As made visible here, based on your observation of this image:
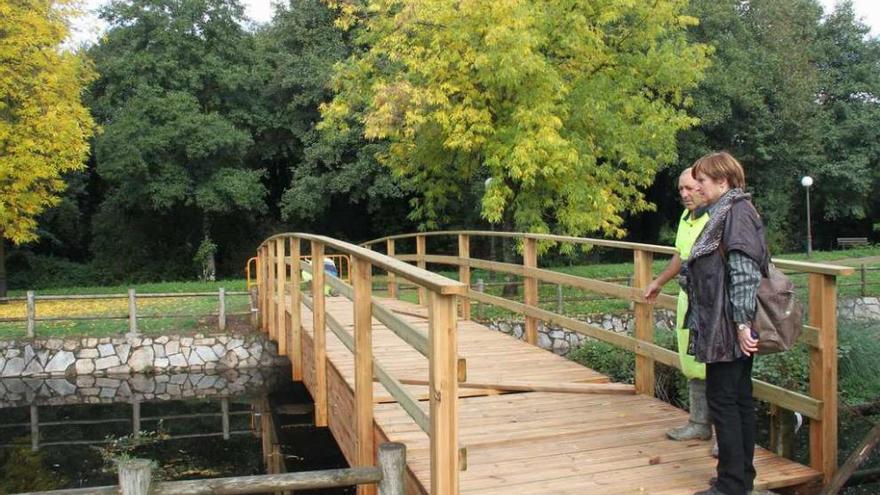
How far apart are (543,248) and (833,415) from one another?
9.53 metres

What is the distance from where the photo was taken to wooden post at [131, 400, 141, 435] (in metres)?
10.4

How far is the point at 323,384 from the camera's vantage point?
19.8ft

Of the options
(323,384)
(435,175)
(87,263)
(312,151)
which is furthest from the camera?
(87,263)

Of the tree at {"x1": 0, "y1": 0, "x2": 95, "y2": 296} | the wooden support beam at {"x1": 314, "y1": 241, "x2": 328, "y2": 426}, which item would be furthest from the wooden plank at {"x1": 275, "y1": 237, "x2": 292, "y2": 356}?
the tree at {"x1": 0, "y1": 0, "x2": 95, "y2": 296}

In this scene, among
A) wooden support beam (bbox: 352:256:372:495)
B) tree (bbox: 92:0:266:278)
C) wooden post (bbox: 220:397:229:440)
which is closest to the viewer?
wooden support beam (bbox: 352:256:372:495)

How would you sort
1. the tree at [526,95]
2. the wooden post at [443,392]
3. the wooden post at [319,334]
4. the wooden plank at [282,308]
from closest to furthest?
the wooden post at [443,392]
the wooden post at [319,334]
the wooden plank at [282,308]
the tree at [526,95]

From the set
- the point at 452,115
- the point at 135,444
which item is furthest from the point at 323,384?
the point at 452,115

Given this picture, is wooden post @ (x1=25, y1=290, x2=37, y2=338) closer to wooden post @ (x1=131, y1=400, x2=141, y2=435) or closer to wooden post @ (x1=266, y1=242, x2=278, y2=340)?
wooden post @ (x1=131, y1=400, x2=141, y2=435)

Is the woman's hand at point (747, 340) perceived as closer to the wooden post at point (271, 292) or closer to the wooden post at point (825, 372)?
the wooden post at point (825, 372)

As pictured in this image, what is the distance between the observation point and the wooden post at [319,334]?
5.87 m

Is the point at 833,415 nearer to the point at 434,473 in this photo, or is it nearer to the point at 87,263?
the point at 434,473

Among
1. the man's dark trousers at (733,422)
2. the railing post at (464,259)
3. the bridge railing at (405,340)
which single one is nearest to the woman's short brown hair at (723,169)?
the man's dark trousers at (733,422)

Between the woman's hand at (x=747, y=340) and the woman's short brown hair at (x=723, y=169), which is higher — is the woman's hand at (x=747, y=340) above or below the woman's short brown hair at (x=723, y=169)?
below

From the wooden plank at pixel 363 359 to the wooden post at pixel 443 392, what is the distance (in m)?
1.05
